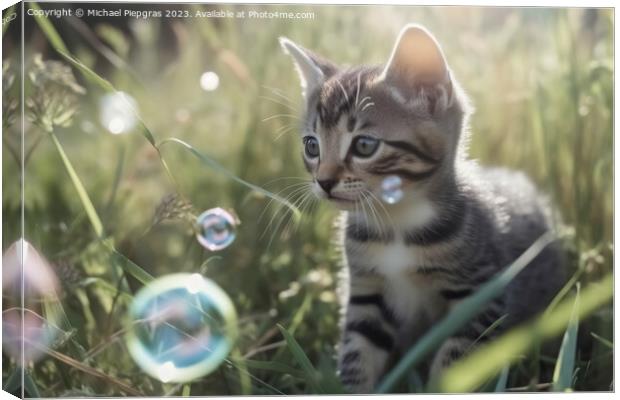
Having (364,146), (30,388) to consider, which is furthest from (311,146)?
(30,388)

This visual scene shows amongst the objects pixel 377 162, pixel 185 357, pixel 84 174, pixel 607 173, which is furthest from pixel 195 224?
pixel 607 173

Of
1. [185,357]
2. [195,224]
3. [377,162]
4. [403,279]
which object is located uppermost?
[377,162]

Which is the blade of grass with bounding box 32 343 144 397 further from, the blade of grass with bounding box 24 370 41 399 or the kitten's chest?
the kitten's chest

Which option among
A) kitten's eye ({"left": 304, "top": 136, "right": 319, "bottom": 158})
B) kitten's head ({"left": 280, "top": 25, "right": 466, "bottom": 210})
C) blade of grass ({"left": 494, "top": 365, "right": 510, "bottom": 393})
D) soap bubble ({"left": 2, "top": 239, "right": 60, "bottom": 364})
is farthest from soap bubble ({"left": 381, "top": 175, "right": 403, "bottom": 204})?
soap bubble ({"left": 2, "top": 239, "right": 60, "bottom": 364})

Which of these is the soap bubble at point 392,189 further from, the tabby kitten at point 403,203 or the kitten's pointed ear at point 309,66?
the kitten's pointed ear at point 309,66

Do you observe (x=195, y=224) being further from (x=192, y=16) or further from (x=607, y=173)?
(x=607, y=173)

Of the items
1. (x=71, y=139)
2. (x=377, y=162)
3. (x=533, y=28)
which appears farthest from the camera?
(x=71, y=139)
